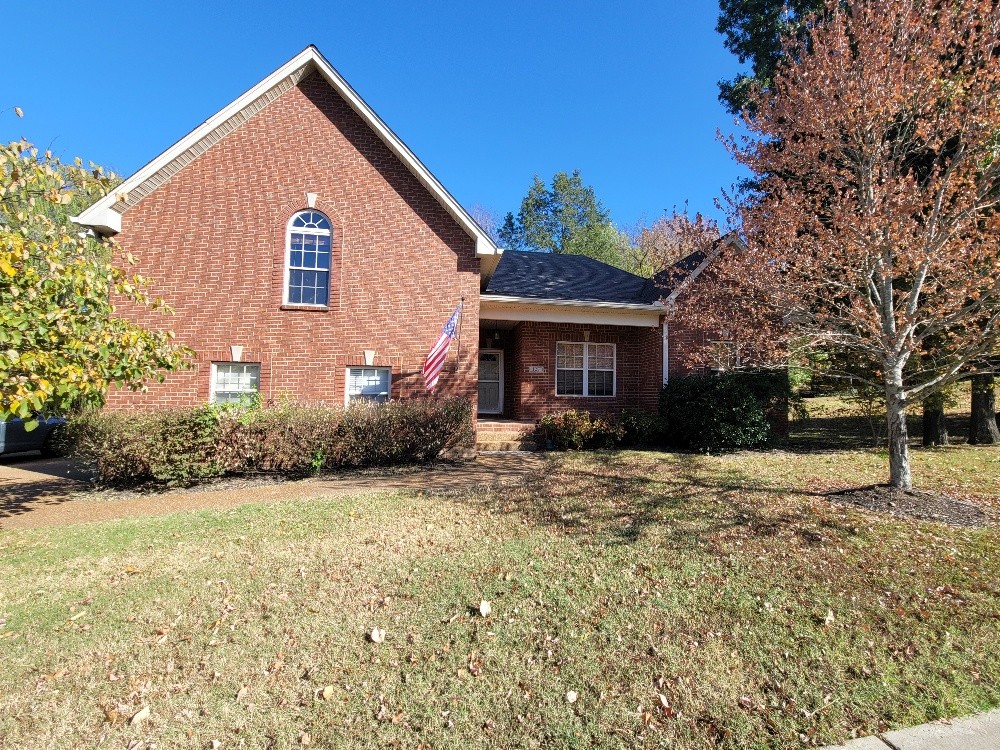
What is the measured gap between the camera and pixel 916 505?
6.34m

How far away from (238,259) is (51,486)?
5525 millimetres

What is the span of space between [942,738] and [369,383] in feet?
34.7

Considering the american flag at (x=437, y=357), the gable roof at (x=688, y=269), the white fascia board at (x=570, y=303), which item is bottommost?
the american flag at (x=437, y=357)

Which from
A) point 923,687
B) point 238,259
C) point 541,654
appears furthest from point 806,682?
point 238,259

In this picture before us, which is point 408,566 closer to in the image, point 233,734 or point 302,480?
point 233,734

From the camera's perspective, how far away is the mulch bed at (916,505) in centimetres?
595

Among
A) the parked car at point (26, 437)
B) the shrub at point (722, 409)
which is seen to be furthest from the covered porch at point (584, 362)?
the parked car at point (26, 437)

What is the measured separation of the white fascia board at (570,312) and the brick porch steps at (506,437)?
9.11ft

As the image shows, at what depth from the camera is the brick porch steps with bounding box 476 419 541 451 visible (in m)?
12.0

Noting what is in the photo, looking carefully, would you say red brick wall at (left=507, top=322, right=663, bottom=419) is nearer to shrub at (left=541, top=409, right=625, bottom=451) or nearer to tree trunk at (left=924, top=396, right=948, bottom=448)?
shrub at (left=541, top=409, right=625, bottom=451)

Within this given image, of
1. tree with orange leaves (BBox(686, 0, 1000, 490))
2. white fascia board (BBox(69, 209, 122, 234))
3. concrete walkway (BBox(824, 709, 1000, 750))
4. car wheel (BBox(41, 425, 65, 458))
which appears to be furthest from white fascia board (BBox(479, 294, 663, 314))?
car wheel (BBox(41, 425, 65, 458))

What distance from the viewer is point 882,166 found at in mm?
6949

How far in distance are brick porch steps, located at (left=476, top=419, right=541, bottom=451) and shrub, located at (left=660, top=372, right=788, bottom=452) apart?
3.20 meters

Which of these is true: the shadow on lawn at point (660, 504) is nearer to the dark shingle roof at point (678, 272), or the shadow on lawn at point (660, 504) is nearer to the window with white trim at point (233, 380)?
the dark shingle roof at point (678, 272)
